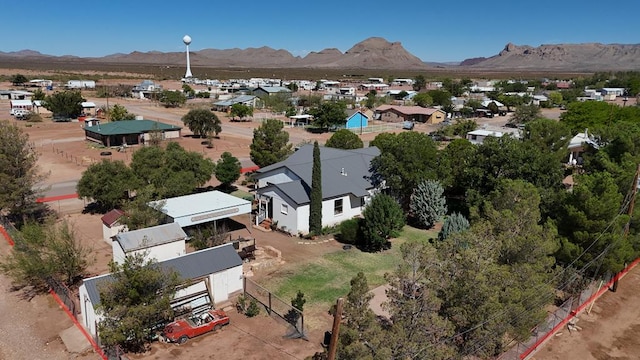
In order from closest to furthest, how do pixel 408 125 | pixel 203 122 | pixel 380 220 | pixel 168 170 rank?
pixel 380 220 < pixel 168 170 < pixel 203 122 < pixel 408 125

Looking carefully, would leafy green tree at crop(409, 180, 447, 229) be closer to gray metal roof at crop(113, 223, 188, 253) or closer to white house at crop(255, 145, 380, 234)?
white house at crop(255, 145, 380, 234)

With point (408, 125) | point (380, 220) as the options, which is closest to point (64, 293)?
point (380, 220)

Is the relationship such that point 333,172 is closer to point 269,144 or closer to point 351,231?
point 351,231

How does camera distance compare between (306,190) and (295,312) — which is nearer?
(295,312)

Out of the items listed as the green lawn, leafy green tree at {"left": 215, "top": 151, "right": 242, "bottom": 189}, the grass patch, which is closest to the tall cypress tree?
the green lawn

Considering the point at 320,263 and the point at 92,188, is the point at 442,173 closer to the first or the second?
the point at 320,263

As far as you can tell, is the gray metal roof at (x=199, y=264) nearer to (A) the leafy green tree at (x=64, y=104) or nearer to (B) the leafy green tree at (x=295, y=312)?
(B) the leafy green tree at (x=295, y=312)
